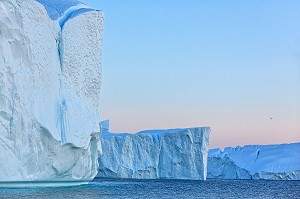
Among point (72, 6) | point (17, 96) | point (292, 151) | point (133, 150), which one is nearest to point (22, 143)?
point (17, 96)

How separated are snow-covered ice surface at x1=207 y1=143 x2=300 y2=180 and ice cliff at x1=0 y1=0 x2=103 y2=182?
2244 centimetres

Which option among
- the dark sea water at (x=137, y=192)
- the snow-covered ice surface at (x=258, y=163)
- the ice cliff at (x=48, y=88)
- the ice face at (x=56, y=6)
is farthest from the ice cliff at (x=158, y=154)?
the ice face at (x=56, y=6)

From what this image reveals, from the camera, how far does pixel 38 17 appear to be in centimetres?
1828

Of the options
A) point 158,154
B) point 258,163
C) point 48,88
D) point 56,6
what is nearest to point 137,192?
point 48,88

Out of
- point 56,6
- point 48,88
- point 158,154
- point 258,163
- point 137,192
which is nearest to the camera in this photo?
point 48,88

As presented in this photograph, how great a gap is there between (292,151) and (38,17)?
30399 mm

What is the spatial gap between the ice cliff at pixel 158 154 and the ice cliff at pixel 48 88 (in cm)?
1222

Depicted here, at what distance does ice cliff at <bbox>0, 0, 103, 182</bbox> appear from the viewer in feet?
54.8

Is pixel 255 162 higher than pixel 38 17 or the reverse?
the reverse

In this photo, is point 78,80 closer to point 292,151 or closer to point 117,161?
point 117,161

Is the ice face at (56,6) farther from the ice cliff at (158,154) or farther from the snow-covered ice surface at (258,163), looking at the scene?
the snow-covered ice surface at (258,163)

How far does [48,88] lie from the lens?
18.5 m

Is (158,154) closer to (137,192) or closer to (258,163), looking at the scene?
(137,192)

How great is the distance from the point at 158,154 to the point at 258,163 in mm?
10935
